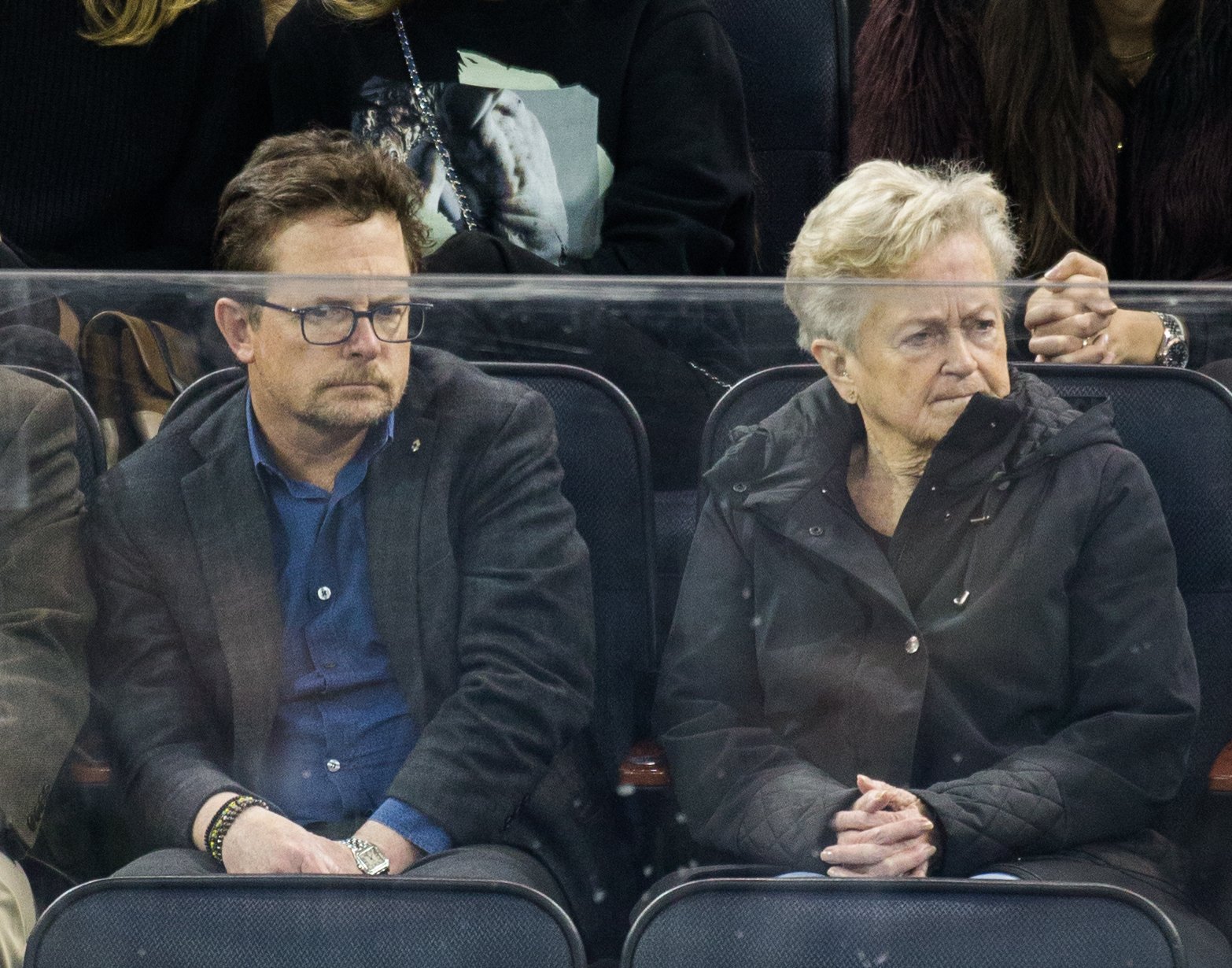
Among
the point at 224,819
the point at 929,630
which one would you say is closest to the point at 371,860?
the point at 224,819

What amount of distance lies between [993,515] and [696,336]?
242 mm

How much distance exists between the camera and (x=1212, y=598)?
44.1 inches

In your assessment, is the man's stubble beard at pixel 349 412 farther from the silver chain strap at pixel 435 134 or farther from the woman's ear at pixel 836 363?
the silver chain strap at pixel 435 134

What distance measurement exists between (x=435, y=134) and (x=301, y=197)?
1.53 feet

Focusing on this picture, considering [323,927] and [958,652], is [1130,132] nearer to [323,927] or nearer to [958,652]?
[958,652]

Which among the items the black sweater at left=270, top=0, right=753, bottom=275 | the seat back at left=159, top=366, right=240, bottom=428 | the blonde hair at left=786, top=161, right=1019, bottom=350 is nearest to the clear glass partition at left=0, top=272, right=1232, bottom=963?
the seat back at left=159, top=366, right=240, bottom=428

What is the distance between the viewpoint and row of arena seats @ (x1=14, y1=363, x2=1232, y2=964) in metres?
1.12

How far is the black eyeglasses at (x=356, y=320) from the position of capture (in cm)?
111

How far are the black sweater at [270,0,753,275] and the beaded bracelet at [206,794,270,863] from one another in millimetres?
833

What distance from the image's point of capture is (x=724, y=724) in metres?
1.13

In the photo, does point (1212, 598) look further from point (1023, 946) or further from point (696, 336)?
point (696, 336)

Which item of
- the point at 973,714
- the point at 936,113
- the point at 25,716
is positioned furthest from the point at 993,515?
the point at 936,113

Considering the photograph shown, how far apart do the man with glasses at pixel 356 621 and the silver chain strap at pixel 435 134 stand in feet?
2.17

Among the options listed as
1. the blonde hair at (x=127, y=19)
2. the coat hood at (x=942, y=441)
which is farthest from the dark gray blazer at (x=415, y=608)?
the blonde hair at (x=127, y=19)
